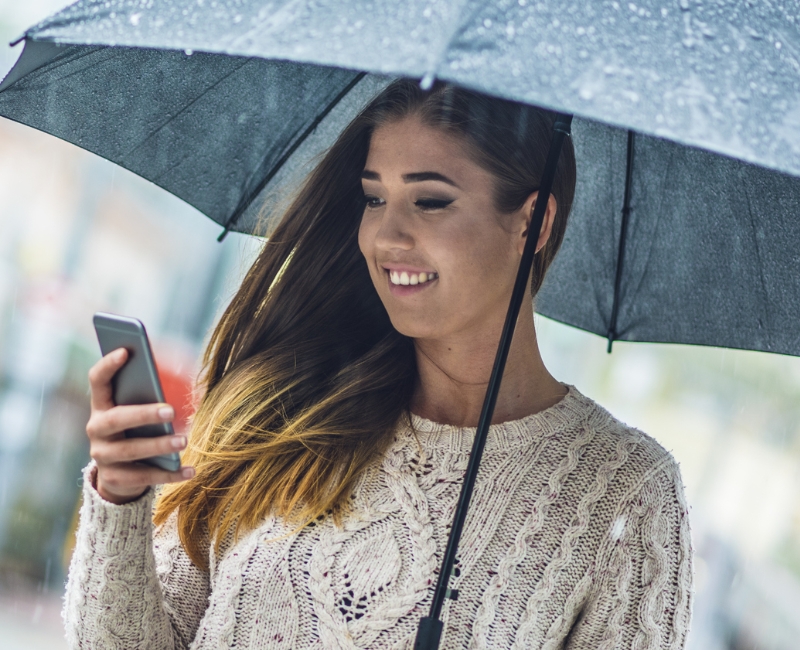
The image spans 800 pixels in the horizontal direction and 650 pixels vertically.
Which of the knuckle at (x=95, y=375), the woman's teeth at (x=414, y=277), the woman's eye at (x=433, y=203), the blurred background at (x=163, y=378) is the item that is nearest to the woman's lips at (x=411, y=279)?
the woman's teeth at (x=414, y=277)

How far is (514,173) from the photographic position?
1.95m

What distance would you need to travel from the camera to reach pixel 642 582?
1.79 metres

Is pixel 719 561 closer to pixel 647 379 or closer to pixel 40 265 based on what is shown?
pixel 647 379

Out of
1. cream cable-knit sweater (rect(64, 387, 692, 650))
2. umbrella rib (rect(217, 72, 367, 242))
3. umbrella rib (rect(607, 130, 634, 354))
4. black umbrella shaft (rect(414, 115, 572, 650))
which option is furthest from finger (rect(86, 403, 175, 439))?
umbrella rib (rect(607, 130, 634, 354))

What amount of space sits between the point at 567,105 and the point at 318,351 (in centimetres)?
130

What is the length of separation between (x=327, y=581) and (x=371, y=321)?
728 millimetres

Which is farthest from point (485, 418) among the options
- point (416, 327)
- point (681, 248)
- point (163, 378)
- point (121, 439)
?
point (163, 378)

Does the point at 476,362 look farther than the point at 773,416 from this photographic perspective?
No

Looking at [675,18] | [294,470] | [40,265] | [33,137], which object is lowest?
[294,470]

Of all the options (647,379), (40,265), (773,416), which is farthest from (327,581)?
(773,416)

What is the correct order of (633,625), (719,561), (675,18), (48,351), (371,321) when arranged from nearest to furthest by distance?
(675,18), (633,625), (371,321), (48,351), (719,561)

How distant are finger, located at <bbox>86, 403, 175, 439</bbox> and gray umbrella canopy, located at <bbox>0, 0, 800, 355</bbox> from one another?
0.52 m

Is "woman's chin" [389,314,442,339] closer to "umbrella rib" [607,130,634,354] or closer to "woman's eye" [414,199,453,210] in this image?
"woman's eye" [414,199,453,210]

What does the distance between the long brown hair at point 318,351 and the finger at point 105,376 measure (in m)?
0.58
